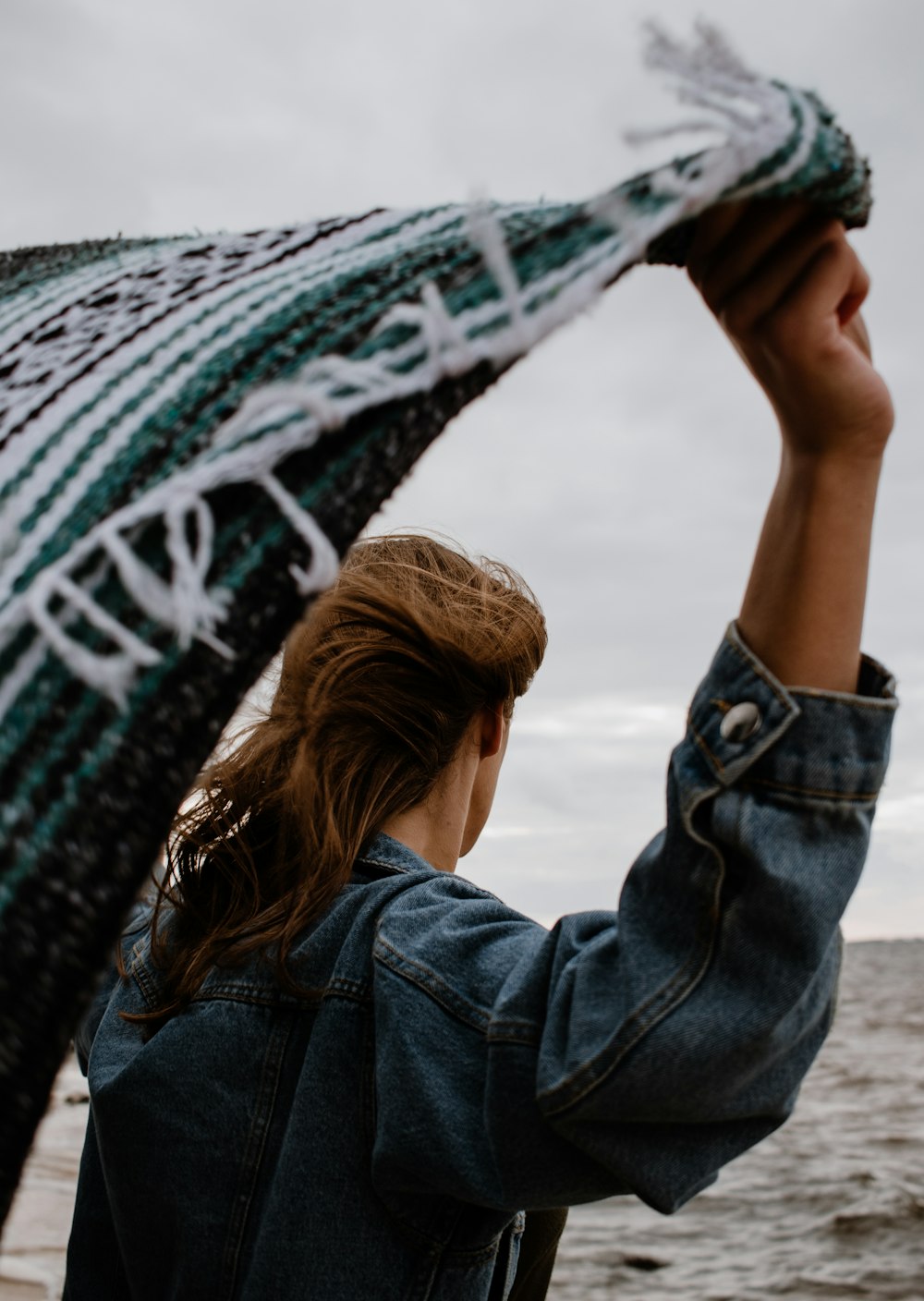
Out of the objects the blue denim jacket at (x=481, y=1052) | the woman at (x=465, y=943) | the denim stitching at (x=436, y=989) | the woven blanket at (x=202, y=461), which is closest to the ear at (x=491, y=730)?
the woman at (x=465, y=943)

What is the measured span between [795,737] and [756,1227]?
545cm

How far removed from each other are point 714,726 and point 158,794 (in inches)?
19.0

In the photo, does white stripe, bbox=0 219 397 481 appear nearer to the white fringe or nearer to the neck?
the white fringe

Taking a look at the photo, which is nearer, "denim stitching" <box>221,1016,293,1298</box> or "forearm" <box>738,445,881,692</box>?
"forearm" <box>738,445,881,692</box>

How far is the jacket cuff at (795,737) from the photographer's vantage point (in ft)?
3.02

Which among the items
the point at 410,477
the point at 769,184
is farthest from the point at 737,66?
the point at 410,477

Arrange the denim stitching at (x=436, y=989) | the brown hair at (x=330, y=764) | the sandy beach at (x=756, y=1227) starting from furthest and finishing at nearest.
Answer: the sandy beach at (x=756, y=1227)
the brown hair at (x=330, y=764)
the denim stitching at (x=436, y=989)

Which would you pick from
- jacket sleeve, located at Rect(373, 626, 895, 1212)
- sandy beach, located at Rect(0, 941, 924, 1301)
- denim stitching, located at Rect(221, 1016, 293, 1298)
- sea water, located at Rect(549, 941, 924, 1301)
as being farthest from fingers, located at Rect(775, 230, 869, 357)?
sea water, located at Rect(549, 941, 924, 1301)

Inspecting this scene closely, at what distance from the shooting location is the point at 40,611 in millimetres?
725

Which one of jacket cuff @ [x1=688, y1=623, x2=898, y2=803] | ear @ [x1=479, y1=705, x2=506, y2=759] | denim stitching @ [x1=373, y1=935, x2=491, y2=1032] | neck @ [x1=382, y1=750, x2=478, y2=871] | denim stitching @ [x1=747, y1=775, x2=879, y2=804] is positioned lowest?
denim stitching @ [x1=373, y1=935, x2=491, y2=1032]

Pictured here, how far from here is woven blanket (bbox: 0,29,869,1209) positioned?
734mm

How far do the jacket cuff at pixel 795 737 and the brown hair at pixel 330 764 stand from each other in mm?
586

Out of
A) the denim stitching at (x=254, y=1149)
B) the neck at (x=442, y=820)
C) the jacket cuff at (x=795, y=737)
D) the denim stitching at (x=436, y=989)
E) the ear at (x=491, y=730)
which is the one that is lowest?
the denim stitching at (x=254, y=1149)

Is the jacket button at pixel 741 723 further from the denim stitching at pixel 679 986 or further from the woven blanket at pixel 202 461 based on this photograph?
the woven blanket at pixel 202 461
